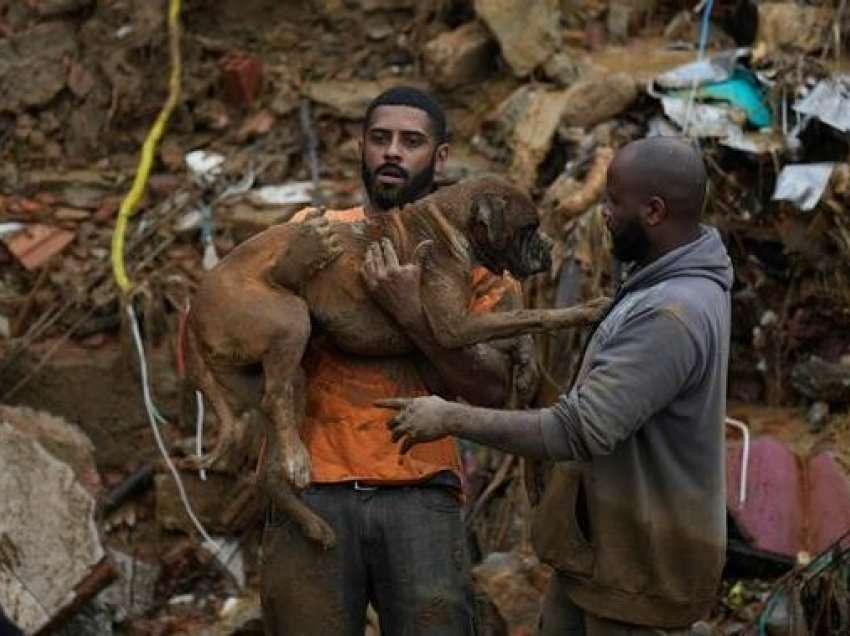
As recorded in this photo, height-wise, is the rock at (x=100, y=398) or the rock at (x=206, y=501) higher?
the rock at (x=100, y=398)

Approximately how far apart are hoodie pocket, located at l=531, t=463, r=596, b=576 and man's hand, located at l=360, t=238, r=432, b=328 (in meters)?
0.48

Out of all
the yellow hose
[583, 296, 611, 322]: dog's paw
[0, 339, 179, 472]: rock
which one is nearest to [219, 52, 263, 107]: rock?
the yellow hose

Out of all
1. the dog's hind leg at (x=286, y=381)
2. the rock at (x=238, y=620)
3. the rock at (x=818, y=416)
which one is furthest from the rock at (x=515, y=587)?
the dog's hind leg at (x=286, y=381)

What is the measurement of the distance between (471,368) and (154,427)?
3.77 meters

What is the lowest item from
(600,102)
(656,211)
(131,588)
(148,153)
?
(131,588)

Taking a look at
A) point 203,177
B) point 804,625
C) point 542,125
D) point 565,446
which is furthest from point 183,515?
point 565,446

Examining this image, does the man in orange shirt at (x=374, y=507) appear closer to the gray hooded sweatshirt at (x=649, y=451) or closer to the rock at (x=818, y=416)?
the gray hooded sweatshirt at (x=649, y=451)

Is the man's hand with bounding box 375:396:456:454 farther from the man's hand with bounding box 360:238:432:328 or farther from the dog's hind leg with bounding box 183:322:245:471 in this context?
the dog's hind leg with bounding box 183:322:245:471

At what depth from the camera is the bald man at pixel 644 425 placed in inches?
124

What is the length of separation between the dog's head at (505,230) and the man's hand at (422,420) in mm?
548

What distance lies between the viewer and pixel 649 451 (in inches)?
130

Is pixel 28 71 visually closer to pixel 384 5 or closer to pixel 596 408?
pixel 384 5

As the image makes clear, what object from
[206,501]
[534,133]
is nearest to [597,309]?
[206,501]

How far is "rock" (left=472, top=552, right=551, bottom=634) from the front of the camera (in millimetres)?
5531
